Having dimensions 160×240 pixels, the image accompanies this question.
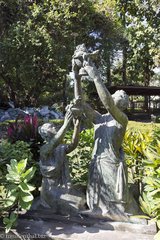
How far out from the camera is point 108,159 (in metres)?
2.97

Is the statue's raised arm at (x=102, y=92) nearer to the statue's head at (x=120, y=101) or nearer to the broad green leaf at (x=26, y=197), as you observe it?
the statue's head at (x=120, y=101)

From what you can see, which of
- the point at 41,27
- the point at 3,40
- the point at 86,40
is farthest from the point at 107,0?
the point at 3,40

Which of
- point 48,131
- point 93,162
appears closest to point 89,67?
point 48,131

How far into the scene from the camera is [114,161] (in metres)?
2.95

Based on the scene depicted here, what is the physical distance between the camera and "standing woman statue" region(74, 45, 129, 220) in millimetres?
2816

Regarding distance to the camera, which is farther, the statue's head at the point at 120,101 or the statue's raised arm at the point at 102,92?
the statue's head at the point at 120,101

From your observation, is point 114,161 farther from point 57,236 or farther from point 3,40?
point 3,40

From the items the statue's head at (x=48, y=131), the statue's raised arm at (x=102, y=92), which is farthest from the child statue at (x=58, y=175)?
the statue's raised arm at (x=102, y=92)

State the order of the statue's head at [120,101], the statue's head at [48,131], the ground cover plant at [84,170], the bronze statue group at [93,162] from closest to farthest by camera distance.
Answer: the ground cover plant at [84,170] < the bronze statue group at [93,162] < the statue's head at [120,101] < the statue's head at [48,131]

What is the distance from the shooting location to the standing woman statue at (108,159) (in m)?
2.82

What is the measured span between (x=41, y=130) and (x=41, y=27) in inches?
589

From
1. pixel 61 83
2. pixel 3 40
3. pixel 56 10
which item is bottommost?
pixel 61 83

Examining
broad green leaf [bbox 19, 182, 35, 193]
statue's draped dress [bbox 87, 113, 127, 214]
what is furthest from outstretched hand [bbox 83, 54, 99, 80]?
broad green leaf [bbox 19, 182, 35, 193]

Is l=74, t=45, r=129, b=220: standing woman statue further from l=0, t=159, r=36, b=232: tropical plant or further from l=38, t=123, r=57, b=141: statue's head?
l=0, t=159, r=36, b=232: tropical plant
